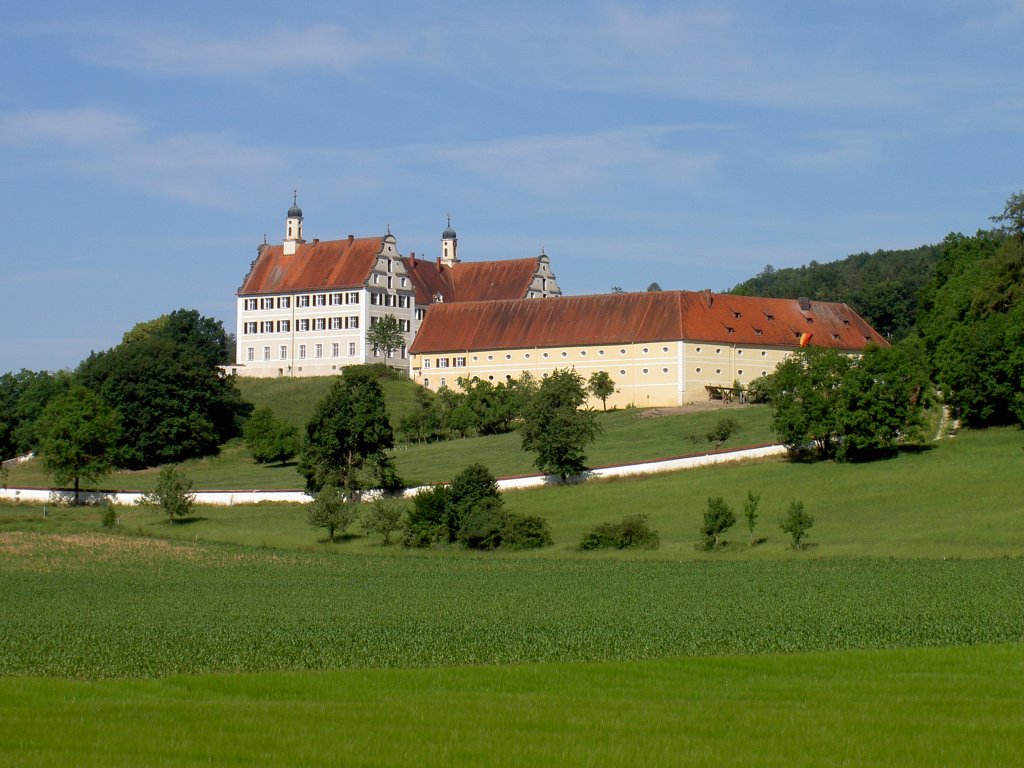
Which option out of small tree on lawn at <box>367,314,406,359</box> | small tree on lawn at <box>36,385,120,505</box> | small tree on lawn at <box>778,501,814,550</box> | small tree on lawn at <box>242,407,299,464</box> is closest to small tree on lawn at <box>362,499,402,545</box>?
small tree on lawn at <box>778,501,814,550</box>

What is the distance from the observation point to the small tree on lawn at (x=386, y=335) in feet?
367

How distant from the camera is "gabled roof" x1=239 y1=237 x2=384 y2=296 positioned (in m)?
116

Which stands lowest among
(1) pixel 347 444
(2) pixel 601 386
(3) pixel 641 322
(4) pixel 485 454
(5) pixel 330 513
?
(5) pixel 330 513

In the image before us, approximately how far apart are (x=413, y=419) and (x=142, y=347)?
19927 mm

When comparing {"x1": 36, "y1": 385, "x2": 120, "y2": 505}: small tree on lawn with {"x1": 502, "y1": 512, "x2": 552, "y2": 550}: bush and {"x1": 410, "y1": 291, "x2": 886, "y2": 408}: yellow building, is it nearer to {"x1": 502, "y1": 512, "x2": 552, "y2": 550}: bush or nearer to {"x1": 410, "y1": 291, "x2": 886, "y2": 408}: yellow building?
{"x1": 502, "y1": 512, "x2": 552, "y2": 550}: bush

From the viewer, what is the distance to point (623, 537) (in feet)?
160

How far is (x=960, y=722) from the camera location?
16.8m

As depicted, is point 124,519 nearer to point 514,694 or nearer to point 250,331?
point 514,694

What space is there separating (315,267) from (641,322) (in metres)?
34.4

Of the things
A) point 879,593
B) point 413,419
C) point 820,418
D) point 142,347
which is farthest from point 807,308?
point 879,593

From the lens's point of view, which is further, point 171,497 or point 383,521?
point 171,497

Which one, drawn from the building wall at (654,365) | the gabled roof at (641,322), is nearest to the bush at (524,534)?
the building wall at (654,365)

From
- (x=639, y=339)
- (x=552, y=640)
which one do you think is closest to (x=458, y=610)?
(x=552, y=640)

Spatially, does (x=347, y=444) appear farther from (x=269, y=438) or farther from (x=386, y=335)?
(x=386, y=335)
